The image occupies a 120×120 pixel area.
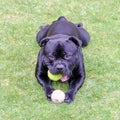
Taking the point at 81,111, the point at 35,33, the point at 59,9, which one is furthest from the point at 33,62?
the point at 59,9

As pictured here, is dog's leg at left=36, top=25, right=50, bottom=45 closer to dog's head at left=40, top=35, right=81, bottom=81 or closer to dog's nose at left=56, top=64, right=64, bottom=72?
dog's head at left=40, top=35, right=81, bottom=81

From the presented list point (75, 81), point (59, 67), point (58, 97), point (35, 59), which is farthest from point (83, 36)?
point (58, 97)

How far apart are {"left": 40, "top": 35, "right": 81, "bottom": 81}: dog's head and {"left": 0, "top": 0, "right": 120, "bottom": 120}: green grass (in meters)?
0.34

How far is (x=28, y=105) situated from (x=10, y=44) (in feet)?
4.89

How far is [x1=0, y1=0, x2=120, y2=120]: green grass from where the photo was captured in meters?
4.46

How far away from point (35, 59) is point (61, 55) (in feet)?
3.11

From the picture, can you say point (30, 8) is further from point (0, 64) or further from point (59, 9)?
point (0, 64)

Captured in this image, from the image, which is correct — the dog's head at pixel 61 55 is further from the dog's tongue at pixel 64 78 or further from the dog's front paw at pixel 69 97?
the dog's front paw at pixel 69 97

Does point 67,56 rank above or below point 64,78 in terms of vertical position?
above

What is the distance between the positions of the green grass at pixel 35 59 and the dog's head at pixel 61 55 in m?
0.34

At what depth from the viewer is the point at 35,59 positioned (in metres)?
5.47

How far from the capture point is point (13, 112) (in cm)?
443

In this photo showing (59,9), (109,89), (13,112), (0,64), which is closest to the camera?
(13,112)

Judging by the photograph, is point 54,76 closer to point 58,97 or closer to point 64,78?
point 64,78
